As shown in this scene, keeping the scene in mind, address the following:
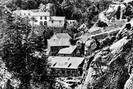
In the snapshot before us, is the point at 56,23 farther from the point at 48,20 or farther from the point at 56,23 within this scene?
the point at 48,20

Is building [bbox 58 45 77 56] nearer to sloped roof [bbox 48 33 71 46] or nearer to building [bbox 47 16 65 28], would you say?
sloped roof [bbox 48 33 71 46]

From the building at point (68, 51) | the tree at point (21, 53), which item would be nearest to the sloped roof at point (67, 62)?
the building at point (68, 51)

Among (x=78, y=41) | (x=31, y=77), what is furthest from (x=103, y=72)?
(x=78, y=41)

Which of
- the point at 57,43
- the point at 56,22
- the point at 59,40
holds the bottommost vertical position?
the point at 57,43

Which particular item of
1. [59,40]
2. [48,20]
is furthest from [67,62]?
[48,20]

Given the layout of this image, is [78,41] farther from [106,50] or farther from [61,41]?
[106,50]

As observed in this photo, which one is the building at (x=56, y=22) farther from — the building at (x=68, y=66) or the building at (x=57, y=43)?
the building at (x=68, y=66)
